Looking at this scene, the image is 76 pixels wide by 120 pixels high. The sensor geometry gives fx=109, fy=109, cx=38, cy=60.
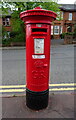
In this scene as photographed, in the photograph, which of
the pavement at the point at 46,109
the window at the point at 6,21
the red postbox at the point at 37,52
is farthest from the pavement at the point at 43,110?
the window at the point at 6,21

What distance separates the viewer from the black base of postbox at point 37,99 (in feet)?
7.36

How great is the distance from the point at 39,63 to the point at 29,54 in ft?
0.85

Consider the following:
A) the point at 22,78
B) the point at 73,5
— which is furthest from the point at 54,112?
the point at 73,5

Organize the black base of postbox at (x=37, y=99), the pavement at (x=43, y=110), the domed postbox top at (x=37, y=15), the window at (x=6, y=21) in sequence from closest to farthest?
the domed postbox top at (x=37, y=15), the pavement at (x=43, y=110), the black base of postbox at (x=37, y=99), the window at (x=6, y=21)

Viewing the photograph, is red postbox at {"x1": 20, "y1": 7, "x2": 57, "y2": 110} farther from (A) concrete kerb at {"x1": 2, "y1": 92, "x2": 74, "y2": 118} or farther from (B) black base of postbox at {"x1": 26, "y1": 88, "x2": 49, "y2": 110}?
(A) concrete kerb at {"x1": 2, "y1": 92, "x2": 74, "y2": 118}

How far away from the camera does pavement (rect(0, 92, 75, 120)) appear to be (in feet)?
6.99

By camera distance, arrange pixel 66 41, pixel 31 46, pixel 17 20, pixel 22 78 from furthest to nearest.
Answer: pixel 66 41 < pixel 17 20 < pixel 22 78 < pixel 31 46

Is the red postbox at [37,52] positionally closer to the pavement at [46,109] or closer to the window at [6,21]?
the pavement at [46,109]

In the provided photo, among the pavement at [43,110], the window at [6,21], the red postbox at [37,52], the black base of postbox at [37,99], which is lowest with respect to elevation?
the pavement at [43,110]

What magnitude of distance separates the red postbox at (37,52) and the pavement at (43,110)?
5.6 inches

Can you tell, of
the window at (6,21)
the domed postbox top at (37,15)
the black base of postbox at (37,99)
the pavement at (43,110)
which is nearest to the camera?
the domed postbox top at (37,15)

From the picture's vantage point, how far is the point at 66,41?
16.5 meters

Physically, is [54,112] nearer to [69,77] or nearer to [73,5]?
[69,77]

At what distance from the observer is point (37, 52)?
204cm
